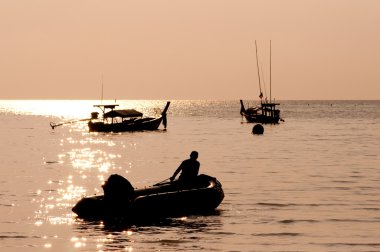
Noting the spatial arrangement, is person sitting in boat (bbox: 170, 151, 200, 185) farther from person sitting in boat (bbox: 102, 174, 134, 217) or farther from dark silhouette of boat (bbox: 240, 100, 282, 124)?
dark silhouette of boat (bbox: 240, 100, 282, 124)

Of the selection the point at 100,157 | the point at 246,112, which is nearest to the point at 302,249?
the point at 100,157

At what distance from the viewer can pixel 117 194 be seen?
2530 cm

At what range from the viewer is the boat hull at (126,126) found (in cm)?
9788

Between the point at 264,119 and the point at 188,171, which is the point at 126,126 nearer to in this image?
the point at 264,119

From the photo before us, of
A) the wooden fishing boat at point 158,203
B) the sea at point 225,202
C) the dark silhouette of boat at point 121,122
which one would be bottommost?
the sea at point 225,202

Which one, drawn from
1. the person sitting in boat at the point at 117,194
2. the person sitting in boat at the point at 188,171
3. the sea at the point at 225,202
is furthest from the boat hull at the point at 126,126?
the person sitting in boat at the point at 117,194

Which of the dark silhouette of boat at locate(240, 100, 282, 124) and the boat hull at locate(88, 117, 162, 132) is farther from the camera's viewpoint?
the dark silhouette of boat at locate(240, 100, 282, 124)

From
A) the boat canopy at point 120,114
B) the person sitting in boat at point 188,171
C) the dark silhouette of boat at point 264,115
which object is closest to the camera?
the person sitting in boat at point 188,171

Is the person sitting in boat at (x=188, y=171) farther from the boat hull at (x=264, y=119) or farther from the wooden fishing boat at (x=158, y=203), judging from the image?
the boat hull at (x=264, y=119)

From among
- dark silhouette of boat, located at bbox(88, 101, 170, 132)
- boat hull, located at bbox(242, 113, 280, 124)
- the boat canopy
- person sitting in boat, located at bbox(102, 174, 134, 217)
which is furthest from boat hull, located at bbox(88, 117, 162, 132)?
person sitting in boat, located at bbox(102, 174, 134, 217)

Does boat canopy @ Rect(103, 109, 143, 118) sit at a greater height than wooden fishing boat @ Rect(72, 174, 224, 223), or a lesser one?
greater

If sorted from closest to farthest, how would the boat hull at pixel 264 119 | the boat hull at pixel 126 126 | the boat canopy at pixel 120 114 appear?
the boat canopy at pixel 120 114, the boat hull at pixel 126 126, the boat hull at pixel 264 119

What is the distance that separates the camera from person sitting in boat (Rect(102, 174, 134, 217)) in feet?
82.2

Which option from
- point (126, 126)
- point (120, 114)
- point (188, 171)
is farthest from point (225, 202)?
point (126, 126)
